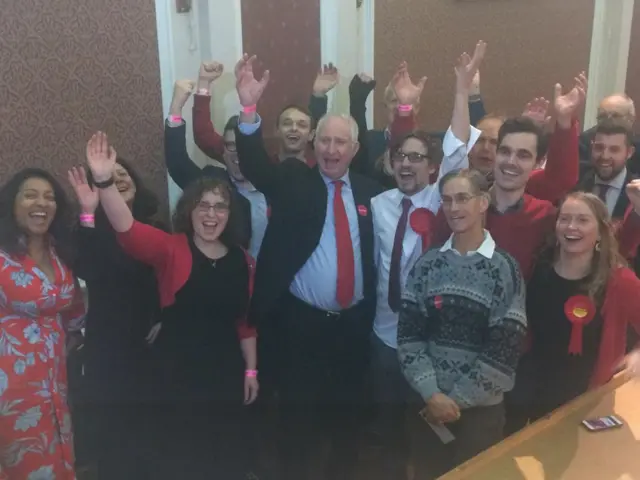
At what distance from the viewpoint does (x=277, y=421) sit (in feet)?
7.42

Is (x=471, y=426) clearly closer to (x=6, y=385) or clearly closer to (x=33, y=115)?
(x=6, y=385)

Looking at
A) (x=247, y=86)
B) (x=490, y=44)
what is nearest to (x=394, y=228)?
(x=247, y=86)

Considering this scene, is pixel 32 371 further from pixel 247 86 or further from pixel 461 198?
pixel 461 198

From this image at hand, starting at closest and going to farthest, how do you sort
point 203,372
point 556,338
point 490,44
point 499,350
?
point 499,350
point 556,338
point 203,372
point 490,44

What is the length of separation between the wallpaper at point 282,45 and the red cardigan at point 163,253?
48.8 inches

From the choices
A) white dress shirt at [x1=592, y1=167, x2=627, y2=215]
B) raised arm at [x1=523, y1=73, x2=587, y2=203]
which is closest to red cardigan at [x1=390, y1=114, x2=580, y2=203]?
raised arm at [x1=523, y1=73, x2=587, y2=203]

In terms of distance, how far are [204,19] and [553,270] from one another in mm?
1723

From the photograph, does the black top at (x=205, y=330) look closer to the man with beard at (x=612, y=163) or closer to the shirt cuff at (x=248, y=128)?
the shirt cuff at (x=248, y=128)

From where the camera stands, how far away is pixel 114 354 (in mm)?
2035

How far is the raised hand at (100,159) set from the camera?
1833mm

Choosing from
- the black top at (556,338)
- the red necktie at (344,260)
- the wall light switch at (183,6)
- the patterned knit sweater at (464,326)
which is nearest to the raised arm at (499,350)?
the patterned knit sweater at (464,326)

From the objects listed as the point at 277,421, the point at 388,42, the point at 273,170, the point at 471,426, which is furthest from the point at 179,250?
the point at 388,42

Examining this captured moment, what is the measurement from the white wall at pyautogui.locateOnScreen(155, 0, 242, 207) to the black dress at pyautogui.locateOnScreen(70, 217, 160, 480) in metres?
0.82

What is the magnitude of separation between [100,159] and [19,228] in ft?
0.94
